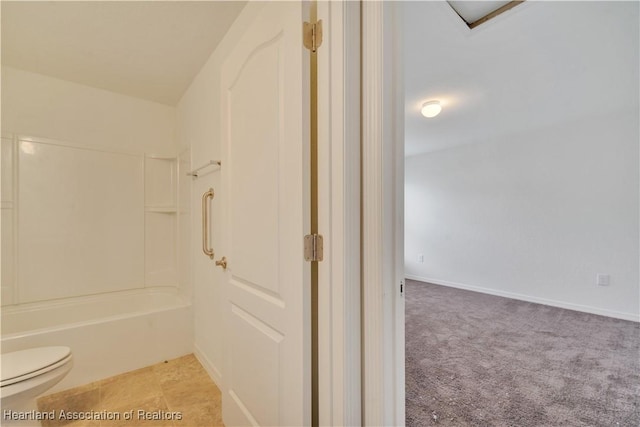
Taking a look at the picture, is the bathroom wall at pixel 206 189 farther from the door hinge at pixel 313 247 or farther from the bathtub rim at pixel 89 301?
the door hinge at pixel 313 247

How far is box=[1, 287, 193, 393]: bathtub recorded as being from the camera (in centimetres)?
188

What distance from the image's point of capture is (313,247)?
0.93 meters

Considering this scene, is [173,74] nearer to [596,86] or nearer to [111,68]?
[111,68]

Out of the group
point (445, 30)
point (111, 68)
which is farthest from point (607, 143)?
point (111, 68)

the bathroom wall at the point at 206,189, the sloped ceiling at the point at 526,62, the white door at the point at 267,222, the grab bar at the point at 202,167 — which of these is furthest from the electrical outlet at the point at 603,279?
the grab bar at the point at 202,167

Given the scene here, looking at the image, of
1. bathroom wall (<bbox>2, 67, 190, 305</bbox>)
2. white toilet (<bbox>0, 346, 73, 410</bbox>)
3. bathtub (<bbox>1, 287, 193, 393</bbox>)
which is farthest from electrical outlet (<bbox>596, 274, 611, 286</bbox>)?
white toilet (<bbox>0, 346, 73, 410</bbox>)

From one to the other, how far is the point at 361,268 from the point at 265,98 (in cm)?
81

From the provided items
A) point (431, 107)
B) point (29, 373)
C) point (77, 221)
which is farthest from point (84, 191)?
point (431, 107)

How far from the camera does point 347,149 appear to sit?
0.85m

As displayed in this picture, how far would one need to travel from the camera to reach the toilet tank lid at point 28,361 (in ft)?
4.39

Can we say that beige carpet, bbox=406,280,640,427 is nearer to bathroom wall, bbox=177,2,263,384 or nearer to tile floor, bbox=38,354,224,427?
tile floor, bbox=38,354,224,427

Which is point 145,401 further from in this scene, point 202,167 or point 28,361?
point 202,167

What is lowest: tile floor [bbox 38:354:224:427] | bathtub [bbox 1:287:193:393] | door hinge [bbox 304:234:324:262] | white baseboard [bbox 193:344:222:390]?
tile floor [bbox 38:354:224:427]

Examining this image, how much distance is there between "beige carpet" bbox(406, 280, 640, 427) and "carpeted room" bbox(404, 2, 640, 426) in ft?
0.04
